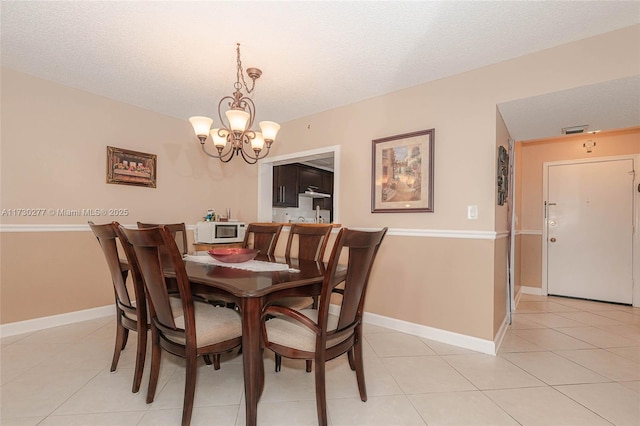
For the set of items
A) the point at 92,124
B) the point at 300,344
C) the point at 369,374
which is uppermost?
the point at 92,124

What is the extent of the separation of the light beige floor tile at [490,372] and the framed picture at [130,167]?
364 cm

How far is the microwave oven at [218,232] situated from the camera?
360 centimetres

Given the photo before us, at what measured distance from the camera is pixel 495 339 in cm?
241

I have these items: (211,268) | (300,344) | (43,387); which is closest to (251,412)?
(300,344)

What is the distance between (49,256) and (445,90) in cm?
410

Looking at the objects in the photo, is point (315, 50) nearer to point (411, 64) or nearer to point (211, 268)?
point (411, 64)

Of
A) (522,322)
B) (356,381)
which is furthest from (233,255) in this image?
(522,322)

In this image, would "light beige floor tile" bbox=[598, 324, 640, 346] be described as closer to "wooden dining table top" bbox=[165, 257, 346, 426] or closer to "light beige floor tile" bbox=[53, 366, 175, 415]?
"wooden dining table top" bbox=[165, 257, 346, 426]

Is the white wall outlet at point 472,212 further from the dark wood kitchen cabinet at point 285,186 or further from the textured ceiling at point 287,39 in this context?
the dark wood kitchen cabinet at point 285,186

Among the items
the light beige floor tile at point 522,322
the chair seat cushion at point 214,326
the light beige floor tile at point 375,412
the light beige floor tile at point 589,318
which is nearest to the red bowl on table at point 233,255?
the chair seat cushion at point 214,326

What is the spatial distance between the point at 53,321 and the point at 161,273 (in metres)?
2.38

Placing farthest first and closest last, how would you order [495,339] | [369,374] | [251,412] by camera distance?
[495,339] → [369,374] → [251,412]

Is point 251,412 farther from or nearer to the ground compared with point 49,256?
nearer to the ground

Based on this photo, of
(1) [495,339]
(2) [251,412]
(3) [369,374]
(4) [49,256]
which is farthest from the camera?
(4) [49,256]
